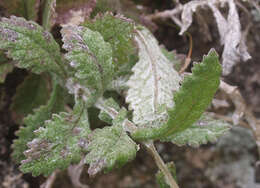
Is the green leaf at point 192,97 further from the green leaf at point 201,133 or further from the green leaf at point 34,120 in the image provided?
the green leaf at point 34,120

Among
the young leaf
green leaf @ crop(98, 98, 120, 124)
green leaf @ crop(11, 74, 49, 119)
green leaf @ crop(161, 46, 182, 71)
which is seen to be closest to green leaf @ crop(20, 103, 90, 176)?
green leaf @ crop(98, 98, 120, 124)

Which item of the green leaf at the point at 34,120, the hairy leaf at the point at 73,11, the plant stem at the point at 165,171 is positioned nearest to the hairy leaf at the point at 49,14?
the hairy leaf at the point at 73,11

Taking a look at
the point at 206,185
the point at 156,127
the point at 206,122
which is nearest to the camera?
the point at 156,127

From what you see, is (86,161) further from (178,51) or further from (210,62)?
(178,51)

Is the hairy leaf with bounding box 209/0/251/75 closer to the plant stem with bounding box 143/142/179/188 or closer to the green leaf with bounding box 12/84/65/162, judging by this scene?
the plant stem with bounding box 143/142/179/188

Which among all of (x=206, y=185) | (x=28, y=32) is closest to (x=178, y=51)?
(x=206, y=185)
